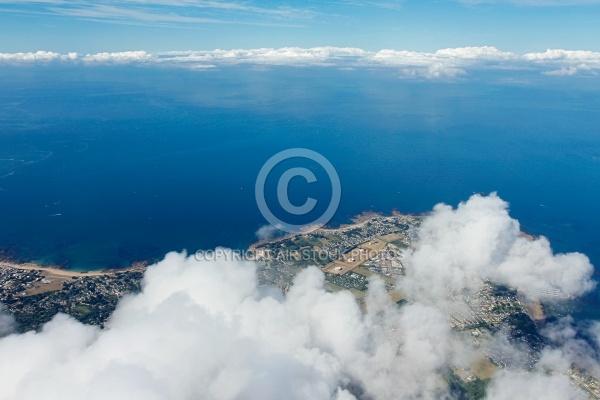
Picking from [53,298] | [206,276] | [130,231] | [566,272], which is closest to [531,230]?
[566,272]

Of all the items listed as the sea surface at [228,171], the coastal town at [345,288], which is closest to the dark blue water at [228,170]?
the sea surface at [228,171]

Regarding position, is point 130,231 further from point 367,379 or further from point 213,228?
point 367,379

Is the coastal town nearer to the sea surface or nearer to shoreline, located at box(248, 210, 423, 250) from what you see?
shoreline, located at box(248, 210, 423, 250)

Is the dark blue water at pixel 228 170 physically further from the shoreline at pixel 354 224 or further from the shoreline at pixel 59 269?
the shoreline at pixel 354 224

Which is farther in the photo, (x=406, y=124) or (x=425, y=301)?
(x=406, y=124)

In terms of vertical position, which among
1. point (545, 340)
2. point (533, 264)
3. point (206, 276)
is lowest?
point (545, 340)

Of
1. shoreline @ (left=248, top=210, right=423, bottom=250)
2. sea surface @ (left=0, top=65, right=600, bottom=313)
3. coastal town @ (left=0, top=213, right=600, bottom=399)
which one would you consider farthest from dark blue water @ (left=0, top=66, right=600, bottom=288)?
coastal town @ (left=0, top=213, right=600, bottom=399)
